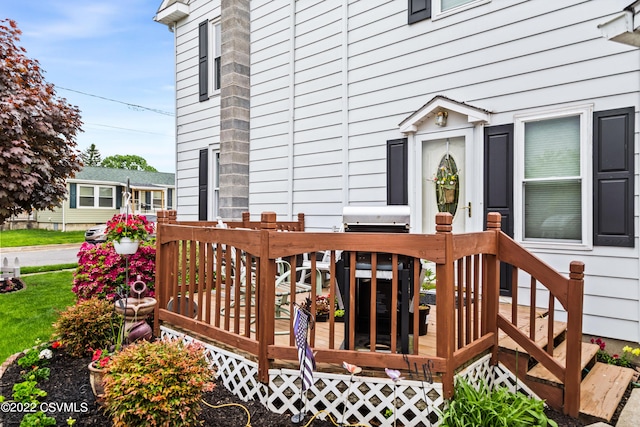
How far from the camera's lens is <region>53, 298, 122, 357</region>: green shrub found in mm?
3611

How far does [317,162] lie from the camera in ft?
19.7

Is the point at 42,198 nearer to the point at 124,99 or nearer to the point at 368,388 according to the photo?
the point at 368,388

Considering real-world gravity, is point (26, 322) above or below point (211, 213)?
below

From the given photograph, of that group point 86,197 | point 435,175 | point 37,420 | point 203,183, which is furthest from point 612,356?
point 86,197

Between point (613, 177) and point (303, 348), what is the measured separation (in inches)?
127

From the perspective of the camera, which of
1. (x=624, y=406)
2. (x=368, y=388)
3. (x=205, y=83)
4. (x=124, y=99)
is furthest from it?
(x=124, y=99)

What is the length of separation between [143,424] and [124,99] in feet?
72.3

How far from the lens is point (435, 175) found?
15.6ft

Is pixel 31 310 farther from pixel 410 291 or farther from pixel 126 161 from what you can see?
pixel 126 161

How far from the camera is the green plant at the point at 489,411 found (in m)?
2.21

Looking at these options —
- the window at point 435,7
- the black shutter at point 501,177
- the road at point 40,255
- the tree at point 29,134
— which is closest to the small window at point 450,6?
the window at point 435,7

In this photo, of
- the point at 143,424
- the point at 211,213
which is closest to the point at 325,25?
the point at 211,213

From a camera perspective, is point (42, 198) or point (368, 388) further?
point (42, 198)

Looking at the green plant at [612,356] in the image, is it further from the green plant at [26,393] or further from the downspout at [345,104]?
the green plant at [26,393]
